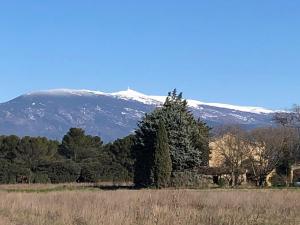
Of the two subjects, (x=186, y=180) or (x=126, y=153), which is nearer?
(x=186, y=180)

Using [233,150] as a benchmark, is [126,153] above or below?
below

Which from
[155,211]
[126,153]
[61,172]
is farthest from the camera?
[126,153]

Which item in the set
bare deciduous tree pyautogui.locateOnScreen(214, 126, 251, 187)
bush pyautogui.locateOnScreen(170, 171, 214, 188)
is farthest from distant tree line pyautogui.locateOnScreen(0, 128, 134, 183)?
bare deciduous tree pyautogui.locateOnScreen(214, 126, 251, 187)

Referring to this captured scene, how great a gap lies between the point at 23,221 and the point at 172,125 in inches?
1211

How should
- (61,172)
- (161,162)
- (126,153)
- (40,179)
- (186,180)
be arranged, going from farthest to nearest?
(126,153)
(61,172)
(40,179)
(186,180)
(161,162)

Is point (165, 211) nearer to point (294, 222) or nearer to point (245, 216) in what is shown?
point (245, 216)

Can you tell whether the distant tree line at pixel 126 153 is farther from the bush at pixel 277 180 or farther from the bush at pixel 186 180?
the bush at pixel 277 180

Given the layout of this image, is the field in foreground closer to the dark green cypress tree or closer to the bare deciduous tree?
the dark green cypress tree

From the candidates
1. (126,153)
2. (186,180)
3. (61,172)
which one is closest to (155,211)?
Answer: (186,180)

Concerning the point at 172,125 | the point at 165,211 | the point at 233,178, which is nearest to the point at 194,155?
the point at 172,125

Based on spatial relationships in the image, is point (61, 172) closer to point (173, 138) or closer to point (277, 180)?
point (173, 138)

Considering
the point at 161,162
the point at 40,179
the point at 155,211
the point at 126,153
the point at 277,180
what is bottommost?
the point at 155,211

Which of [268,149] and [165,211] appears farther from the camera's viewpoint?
[268,149]

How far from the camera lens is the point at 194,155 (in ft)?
152
